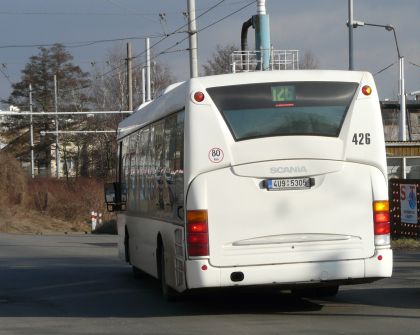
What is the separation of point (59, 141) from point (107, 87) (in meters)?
7.02

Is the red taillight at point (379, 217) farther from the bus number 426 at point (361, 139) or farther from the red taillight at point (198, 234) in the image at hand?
the red taillight at point (198, 234)

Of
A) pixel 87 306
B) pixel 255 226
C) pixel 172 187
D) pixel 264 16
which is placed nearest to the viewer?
pixel 255 226

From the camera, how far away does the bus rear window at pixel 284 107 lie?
11188 mm

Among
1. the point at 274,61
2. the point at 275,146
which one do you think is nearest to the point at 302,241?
the point at 275,146


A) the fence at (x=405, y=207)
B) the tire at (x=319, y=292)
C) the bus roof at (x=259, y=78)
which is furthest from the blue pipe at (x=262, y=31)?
the bus roof at (x=259, y=78)

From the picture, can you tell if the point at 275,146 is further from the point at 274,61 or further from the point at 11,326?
the point at 274,61

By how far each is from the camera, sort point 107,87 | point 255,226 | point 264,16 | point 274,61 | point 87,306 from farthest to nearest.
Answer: point 107,87 → point 264,16 → point 274,61 → point 87,306 → point 255,226

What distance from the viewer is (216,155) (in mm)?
11016

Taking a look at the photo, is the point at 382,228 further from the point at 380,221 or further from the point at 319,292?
the point at 319,292

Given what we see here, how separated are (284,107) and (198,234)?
197 centimetres

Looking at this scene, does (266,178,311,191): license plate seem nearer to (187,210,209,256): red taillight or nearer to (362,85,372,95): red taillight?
(187,210,209,256): red taillight

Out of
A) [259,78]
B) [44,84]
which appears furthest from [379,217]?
[44,84]

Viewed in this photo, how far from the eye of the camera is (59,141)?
80.6m

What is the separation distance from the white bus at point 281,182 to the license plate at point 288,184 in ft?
0.04
